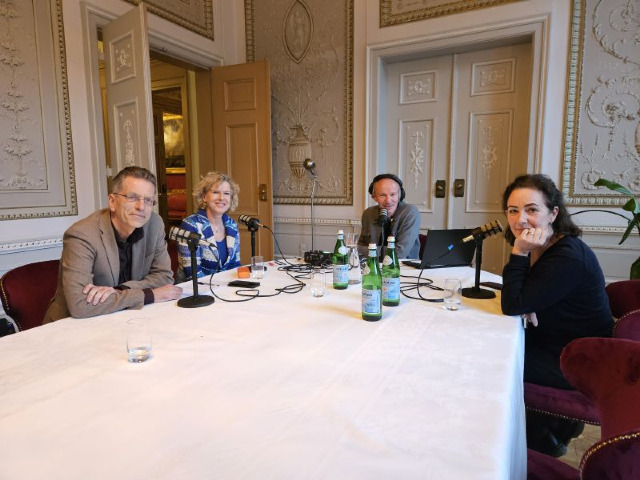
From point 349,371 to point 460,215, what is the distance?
10.7 feet

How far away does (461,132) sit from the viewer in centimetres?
384

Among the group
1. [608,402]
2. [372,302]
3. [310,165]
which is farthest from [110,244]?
[310,165]

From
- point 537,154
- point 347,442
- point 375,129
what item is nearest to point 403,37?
point 375,129

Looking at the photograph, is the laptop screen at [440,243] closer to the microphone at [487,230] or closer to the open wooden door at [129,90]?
the microphone at [487,230]

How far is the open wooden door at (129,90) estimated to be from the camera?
2967 millimetres

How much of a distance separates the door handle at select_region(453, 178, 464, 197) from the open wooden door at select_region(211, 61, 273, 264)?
183cm

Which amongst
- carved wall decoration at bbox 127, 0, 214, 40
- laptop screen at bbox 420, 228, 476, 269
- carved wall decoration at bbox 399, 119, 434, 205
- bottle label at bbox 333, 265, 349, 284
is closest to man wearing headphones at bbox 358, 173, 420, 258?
laptop screen at bbox 420, 228, 476, 269

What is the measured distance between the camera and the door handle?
153 inches

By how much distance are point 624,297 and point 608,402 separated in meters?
1.08

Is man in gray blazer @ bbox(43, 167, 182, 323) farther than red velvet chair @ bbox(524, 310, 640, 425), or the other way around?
man in gray blazer @ bbox(43, 167, 182, 323)

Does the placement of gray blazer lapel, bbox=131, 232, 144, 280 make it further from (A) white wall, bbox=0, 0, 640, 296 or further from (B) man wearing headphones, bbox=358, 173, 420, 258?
(A) white wall, bbox=0, 0, 640, 296

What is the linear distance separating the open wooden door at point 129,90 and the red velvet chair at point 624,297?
2940mm

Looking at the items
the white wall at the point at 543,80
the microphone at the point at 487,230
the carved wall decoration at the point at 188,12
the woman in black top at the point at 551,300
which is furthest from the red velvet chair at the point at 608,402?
the carved wall decoration at the point at 188,12

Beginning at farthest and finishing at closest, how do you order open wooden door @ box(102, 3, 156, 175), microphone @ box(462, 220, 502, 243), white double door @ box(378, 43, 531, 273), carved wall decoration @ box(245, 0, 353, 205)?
carved wall decoration @ box(245, 0, 353, 205) → white double door @ box(378, 43, 531, 273) → open wooden door @ box(102, 3, 156, 175) → microphone @ box(462, 220, 502, 243)
